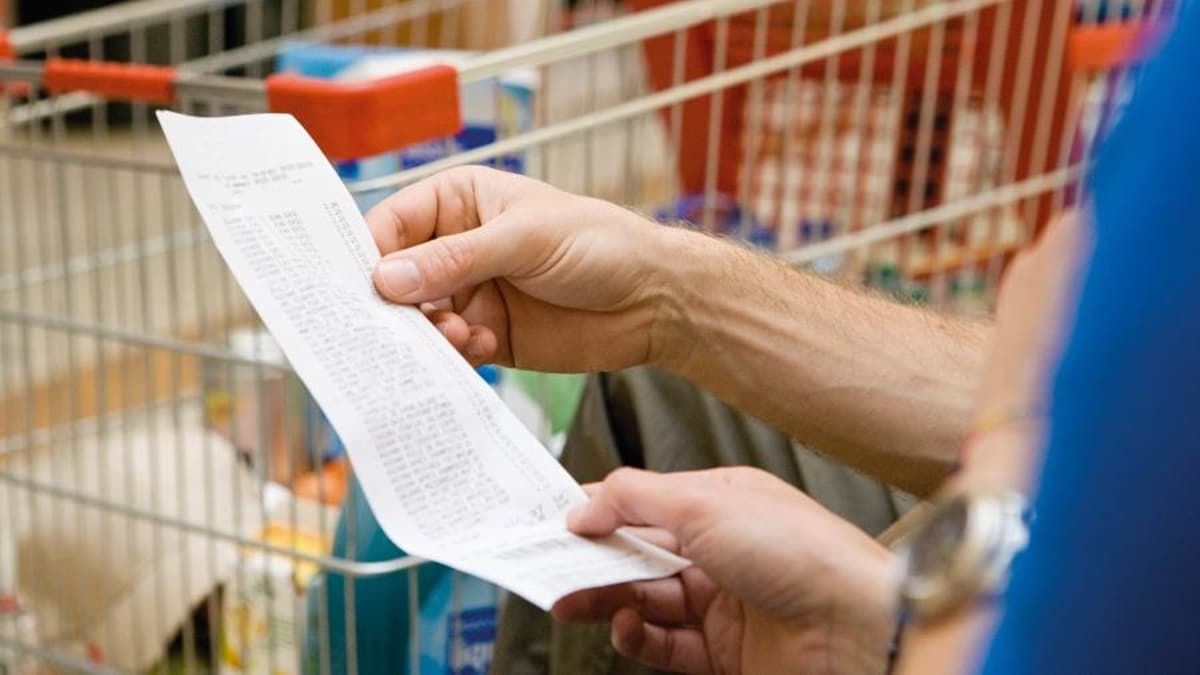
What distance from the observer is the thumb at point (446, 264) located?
82cm

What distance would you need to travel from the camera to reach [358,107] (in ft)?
3.19

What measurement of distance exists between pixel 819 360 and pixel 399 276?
320 millimetres

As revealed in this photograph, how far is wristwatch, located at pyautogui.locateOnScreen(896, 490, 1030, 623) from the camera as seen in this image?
0.45m

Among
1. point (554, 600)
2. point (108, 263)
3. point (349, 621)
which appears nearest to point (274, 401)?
point (108, 263)

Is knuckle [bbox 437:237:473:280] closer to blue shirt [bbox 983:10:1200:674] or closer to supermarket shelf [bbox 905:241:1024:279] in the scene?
blue shirt [bbox 983:10:1200:674]

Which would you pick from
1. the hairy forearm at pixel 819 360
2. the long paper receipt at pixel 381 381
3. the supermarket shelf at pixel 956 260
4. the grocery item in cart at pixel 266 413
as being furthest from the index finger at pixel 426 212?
the supermarket shelf at pixel 956 260

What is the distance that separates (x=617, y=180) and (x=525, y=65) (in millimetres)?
1432

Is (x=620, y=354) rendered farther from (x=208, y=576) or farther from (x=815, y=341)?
(x=208, y=576)

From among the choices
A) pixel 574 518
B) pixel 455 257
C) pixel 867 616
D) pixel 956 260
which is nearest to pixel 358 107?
pixel 455 257

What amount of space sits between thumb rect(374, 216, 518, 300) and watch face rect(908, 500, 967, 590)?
15.6 inches

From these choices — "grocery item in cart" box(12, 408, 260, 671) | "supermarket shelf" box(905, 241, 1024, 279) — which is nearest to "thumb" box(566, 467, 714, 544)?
"grocery item in cart" box(12, 408, 260, 671)

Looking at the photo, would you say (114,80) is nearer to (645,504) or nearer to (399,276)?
(399,276)

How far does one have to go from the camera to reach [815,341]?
1014mm

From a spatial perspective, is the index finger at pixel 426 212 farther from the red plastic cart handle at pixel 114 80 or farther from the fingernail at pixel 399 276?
the red plastic cart handle at pixel 114 80
